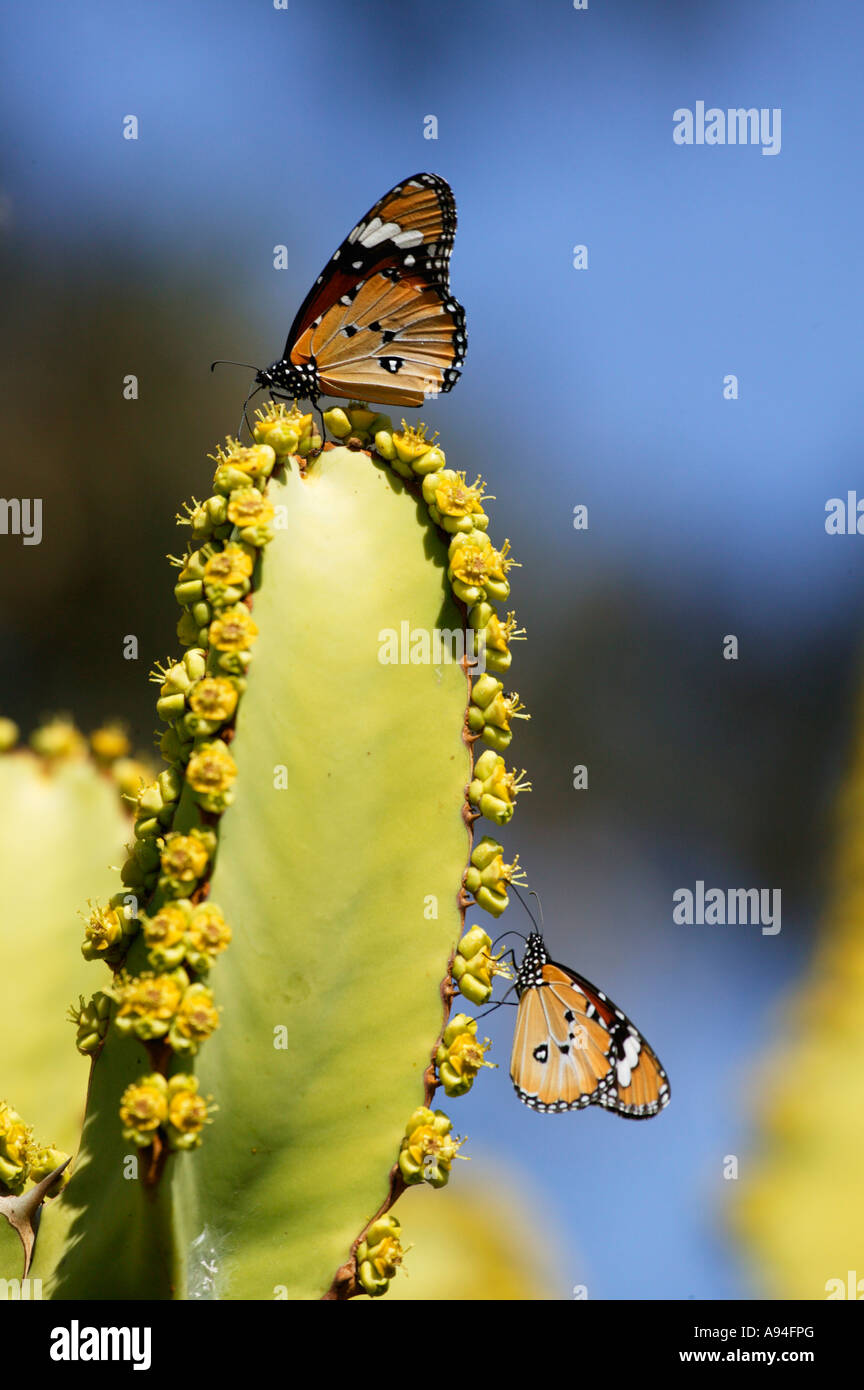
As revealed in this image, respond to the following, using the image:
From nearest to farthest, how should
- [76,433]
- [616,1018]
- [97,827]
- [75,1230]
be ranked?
[75,1230] < [97,827] < [616,1018] < [76,433]

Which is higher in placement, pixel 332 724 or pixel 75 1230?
pixel 332 724

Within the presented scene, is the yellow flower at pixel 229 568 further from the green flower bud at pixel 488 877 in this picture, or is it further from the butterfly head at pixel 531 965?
the butterfly head at pixel 531 965

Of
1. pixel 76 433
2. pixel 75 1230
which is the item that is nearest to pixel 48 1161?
pixel 75 1230

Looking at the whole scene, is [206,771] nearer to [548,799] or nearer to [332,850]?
[332,850]

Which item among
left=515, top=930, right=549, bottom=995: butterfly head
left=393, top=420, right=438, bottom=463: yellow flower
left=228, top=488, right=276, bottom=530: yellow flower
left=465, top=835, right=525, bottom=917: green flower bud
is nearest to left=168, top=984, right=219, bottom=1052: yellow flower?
left=465, top=835, right=525, bottom=917: green flower bud

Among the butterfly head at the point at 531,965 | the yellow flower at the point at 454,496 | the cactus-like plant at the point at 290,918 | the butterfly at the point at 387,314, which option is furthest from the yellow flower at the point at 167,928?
the butterfly head at the point at 531,965

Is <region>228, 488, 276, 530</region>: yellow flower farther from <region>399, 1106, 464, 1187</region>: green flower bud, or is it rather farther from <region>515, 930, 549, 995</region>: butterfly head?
<region>515, 930, 549, 995</region>: butterfly head

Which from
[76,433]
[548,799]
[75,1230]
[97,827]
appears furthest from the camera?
[548,799]
